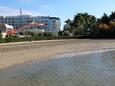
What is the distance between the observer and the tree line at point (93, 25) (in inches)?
4306

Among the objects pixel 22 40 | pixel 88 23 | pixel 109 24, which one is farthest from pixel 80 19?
pixel 22 40

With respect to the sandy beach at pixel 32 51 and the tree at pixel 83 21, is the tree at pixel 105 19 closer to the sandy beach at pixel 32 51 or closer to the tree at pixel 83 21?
the tree at pixel 83 21

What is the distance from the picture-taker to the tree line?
109m

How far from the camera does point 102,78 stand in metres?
22.5

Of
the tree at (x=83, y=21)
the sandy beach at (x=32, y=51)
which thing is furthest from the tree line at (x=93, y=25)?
the sandy beach at (x=32, y=51)

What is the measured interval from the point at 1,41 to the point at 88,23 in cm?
8468

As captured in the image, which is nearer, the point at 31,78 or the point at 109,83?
the point at 109,83

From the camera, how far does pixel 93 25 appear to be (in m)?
134

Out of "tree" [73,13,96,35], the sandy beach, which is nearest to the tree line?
"tree" [73,13,96,35]

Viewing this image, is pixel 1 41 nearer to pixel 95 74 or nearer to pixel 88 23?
pixel 95 74

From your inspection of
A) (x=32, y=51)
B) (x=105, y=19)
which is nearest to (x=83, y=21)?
(x=105, y=19)

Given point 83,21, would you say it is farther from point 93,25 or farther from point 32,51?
point 32,51

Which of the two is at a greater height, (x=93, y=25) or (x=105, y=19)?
(x=105, y=19)

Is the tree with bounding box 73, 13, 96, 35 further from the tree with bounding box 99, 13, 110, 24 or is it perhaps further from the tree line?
the tree with bounding box 99, 13, 110, 24
